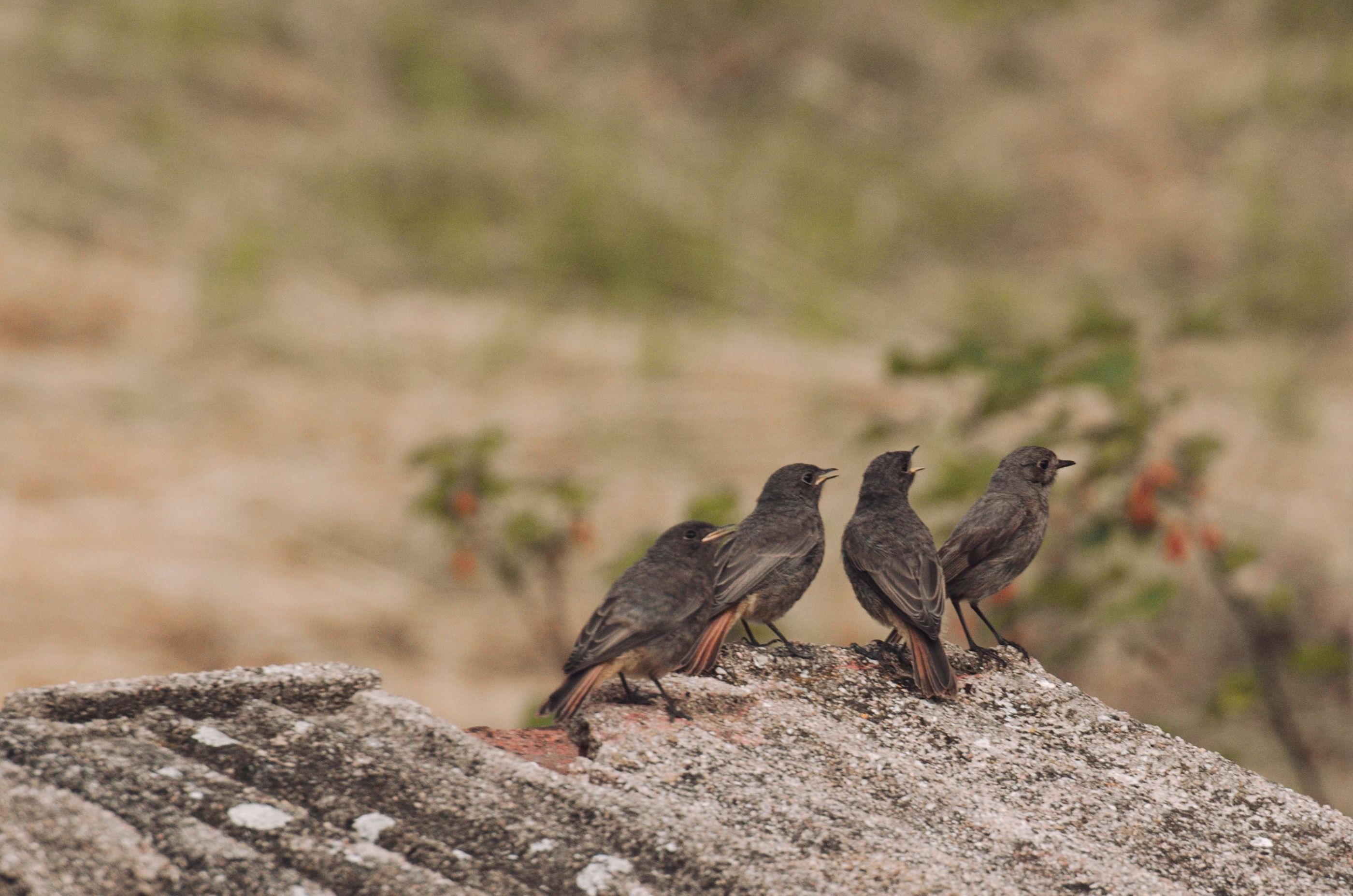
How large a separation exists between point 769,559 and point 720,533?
0.18 m

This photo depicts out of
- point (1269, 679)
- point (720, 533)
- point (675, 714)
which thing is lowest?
point (675, 714)

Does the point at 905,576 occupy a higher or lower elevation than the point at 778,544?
lower

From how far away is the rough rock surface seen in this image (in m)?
2.21

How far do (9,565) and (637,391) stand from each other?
460cm

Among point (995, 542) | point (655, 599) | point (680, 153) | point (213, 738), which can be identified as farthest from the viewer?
point (680, 153)

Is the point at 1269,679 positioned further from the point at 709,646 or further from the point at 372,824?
the point at 372,824

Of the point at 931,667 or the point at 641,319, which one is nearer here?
the point at 931,667

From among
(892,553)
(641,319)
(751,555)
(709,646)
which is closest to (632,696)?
(709,646)

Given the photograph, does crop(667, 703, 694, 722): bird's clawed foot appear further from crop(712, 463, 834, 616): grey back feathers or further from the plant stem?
the plant stem

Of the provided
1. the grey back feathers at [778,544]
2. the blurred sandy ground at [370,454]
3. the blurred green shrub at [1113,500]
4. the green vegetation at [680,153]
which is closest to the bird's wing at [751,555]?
the grey back feathers at [778,544]

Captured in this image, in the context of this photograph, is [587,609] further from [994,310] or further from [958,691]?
[958,691]

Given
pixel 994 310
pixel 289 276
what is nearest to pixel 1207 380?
pixel 994 310

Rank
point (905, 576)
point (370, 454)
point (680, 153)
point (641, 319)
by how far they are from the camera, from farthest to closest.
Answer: point (680, 153) → point (641, 319) → point (370, 454) → point (905, 576)

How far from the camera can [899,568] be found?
11.0 ft
